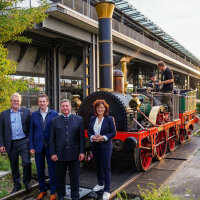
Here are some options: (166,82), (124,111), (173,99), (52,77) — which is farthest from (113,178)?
(52,77)

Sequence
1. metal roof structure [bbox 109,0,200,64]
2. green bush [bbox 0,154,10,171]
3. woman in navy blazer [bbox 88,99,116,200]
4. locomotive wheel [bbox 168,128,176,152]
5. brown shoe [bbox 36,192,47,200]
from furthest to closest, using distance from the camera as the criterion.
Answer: metal roof structure [bbox 109,0,200,64]
locomotive wheel [bbox 168,128,176,152]
green bush [bbox 0,154,10,171]
brown shoe [bbox 36,192,47,200]
woman in navy blazer [bbox 88,99,116,200]

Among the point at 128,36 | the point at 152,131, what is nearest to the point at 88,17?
the point at 128,36

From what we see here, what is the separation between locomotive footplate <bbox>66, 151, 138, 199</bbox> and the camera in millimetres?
4375

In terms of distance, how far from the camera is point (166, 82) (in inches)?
289

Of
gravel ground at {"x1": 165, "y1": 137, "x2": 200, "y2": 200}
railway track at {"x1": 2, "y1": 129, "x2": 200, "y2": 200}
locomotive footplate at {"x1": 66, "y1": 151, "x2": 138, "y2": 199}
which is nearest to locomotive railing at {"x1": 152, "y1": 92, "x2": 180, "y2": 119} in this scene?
railway track at {"x1": 2, "y1": 129, "x2": 200, "y2": 200}

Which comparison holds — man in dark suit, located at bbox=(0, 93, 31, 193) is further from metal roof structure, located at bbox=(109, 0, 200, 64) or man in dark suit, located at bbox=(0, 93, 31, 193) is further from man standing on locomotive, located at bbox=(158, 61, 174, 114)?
metal roof structure, located at bbox=(109, 0, 200, 64)

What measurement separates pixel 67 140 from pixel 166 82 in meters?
4.59

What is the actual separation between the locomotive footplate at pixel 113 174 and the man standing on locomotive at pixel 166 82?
2.00 meters

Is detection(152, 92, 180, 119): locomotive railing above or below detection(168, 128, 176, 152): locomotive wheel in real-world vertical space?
above

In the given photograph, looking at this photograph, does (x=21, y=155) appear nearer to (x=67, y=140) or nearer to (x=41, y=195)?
(x=41, y=195)

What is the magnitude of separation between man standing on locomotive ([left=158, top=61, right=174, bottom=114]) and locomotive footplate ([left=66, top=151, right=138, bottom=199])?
200 centimetres

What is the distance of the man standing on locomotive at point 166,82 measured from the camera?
24.0 feet

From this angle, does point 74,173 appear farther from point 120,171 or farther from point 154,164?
point 154,164

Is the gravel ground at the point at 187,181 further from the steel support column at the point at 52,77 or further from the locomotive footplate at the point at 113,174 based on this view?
the steel support column at the point at 52,77
